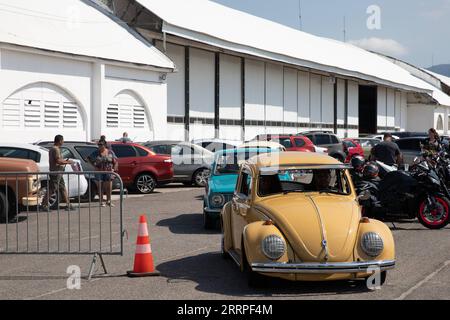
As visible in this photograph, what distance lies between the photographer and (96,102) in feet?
97.1

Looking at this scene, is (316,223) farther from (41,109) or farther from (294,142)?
(294,142)

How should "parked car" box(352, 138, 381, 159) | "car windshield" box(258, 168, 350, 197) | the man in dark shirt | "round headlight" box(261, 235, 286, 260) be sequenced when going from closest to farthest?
1. "round headlight" box(261, 235, 286, 260)
2. "car windshield" box(258, 168, 350, 197)
3. the man in dark shirt
4. "parked car" box(352, 138, 381, 159)

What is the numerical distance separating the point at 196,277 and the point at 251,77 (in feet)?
117

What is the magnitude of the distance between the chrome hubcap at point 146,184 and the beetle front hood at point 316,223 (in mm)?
13358

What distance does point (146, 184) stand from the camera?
22.3 meters

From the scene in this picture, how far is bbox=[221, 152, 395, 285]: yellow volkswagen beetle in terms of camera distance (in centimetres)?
806

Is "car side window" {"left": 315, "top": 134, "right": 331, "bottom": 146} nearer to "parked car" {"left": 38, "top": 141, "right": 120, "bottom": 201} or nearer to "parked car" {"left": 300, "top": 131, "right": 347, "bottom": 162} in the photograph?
"parked car" {"left": 300, "top": 131, "right": 347, "bottom": 162}

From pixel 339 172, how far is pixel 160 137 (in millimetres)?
24702

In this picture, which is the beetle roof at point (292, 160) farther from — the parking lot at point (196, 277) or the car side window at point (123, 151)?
the car side window at point (123, 151)

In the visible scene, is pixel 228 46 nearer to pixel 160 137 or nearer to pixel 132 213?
pixel 160 137

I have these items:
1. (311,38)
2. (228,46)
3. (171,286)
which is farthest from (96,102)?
(311,38)

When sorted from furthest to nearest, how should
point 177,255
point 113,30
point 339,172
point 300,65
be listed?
1. point 300,65
2. point 113,30
3. point 177,255
4. point 339,172

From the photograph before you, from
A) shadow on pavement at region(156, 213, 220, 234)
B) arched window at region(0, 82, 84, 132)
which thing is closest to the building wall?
arched window at region(0, 82, 84, 132)
